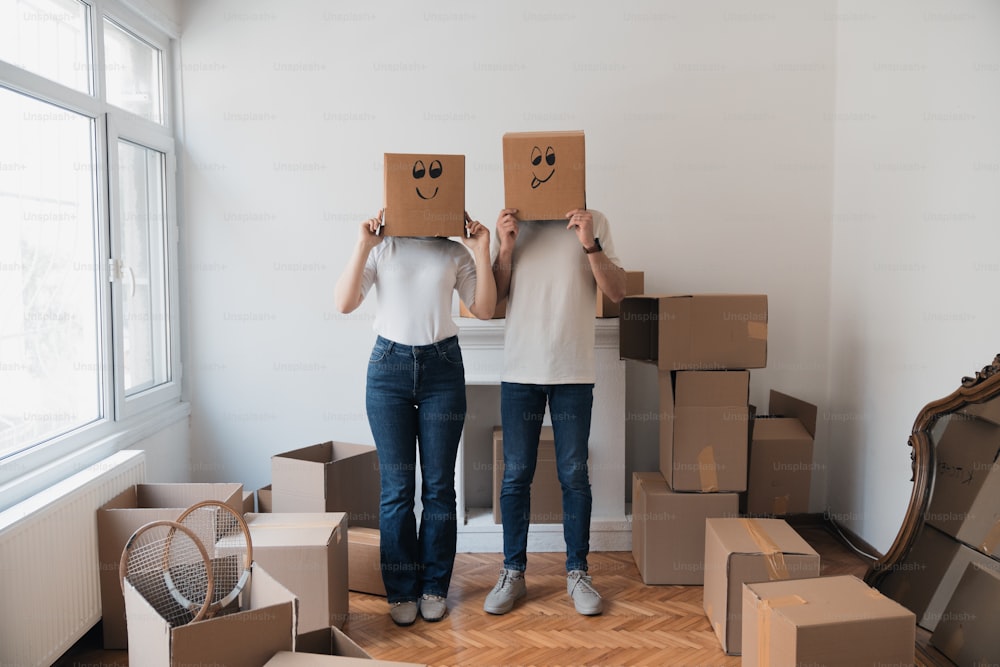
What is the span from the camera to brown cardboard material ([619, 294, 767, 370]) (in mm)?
2672

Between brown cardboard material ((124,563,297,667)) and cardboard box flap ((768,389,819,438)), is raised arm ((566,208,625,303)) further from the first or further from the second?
brown cardboard material ((124,563,297,667))

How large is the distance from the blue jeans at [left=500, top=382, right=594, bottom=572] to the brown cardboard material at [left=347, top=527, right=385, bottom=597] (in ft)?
1.54

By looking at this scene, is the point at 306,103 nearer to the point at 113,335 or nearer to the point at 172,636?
the point at 113,335

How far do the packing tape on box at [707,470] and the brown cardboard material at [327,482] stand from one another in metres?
1.28

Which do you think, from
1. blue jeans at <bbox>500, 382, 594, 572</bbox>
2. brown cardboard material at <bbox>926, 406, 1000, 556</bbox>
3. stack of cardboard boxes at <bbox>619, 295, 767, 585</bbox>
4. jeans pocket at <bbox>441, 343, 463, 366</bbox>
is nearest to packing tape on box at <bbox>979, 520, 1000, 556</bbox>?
brown cardboard material at <bbox>926, 406, 1000, 556</bbox>

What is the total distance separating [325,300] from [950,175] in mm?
2494

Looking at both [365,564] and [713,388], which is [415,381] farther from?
[713,388]

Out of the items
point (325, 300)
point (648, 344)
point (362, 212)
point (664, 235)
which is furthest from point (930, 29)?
point (325, 300)

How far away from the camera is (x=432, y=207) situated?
2299 millimetres

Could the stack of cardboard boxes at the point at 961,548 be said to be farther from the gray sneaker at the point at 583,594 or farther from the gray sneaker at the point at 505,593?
the gray sneaker at the point at 505,593

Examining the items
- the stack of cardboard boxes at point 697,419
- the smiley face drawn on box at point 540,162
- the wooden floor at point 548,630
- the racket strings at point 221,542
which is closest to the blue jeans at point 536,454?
the wooden floor at point 548,630

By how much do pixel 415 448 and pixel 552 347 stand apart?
22.1 inches

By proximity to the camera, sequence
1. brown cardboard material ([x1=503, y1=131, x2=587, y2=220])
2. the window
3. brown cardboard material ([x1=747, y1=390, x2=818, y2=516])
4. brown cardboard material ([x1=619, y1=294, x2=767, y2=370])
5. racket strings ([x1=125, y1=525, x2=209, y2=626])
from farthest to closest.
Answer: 1. brown cardboard material ([x1=747, y1=390, x2=818, y2=516])
2. brown cardboard material ([x1=619, y1=294, x2=767, y2=370])
3. brown cardboard material ([x1=503, y1=131, x2=587, y2=220])
4. the window
5. racket strings ([x1=125, y1=525, x2=209, y2=626])

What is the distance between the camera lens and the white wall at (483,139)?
3.29 meters
